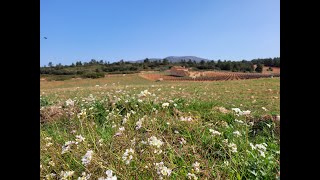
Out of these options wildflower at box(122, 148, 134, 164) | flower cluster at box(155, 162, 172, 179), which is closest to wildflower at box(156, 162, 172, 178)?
flower cluster at box(155, 162, 172, 179)

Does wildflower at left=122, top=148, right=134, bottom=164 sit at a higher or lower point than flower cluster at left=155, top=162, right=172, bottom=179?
higher

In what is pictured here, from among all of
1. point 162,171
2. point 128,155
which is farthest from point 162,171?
point 128,155

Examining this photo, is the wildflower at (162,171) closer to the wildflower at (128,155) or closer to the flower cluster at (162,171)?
the flower cluster at (162,171)

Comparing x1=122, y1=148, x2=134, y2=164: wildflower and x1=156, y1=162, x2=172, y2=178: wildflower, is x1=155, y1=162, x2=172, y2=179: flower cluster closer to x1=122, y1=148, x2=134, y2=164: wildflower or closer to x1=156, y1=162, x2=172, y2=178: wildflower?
x1=156, y1=162, x2=172, y2=178: wildflower

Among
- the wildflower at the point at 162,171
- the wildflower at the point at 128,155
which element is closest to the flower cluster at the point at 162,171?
the wildflower at the point at 162,171

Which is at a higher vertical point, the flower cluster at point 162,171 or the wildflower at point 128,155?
the wildflower at point 128,155

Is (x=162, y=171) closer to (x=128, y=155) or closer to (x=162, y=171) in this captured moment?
(x=162, y=171)

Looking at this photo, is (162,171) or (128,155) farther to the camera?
(128,155)

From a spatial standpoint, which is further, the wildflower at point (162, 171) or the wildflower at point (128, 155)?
the wildflower at point (128, 155)

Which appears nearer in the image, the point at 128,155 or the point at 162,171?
the point at 162,171

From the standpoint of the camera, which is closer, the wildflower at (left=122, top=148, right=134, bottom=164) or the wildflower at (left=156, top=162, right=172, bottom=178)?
the wildflower at (left=156, top=162, right=172, bottom=178)
